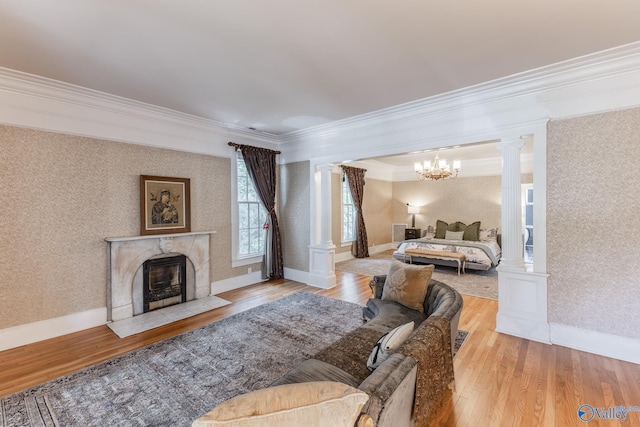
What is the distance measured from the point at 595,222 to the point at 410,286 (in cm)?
198

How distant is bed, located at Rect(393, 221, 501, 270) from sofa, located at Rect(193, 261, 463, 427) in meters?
3.97

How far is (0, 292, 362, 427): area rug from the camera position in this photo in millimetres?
2000

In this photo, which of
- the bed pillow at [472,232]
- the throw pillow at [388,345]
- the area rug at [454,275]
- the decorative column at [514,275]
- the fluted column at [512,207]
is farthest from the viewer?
the bed pillow at [472,232]

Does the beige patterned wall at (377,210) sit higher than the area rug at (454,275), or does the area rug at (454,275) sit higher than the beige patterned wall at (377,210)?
the beige patterned wall at (377,210)

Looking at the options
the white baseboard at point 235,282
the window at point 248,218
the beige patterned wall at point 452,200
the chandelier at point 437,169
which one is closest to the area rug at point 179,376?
the white baseboard at point 235,282

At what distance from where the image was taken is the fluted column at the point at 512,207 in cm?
323

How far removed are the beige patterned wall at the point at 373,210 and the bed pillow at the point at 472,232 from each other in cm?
253

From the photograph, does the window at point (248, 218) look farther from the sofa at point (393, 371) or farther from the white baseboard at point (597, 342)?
the white baseboard at point (597, 342)

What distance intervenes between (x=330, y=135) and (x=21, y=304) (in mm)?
4600

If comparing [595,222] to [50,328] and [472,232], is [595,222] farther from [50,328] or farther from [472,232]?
[50,328]

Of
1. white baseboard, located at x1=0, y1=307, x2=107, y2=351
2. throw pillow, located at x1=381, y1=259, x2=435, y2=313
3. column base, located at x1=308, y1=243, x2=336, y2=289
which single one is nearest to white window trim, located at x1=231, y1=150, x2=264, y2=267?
column base, located at x1=308, y1=243, x2=336, y2=289

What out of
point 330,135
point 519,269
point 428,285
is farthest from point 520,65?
point 330,135

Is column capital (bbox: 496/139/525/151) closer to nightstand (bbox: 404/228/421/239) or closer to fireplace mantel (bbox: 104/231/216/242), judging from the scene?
fireplace mantel (bbox: 104/231/216/242)

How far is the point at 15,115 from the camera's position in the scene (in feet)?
9.89
